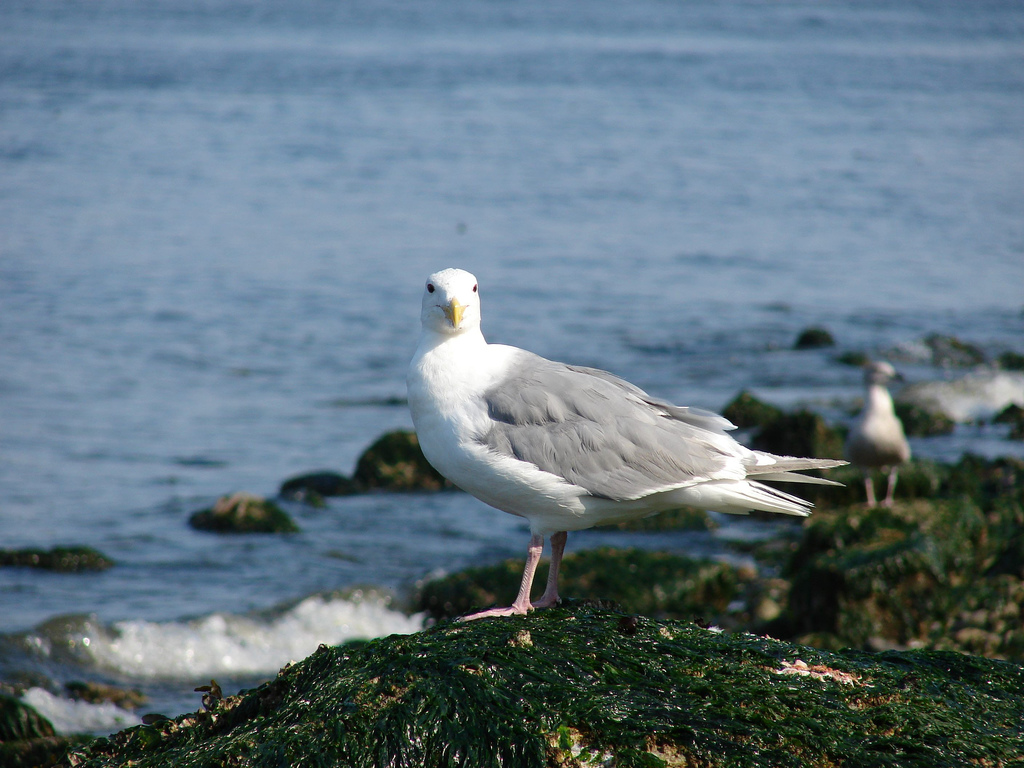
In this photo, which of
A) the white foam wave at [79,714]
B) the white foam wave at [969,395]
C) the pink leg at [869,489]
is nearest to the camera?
the white foam wave at [79,714]

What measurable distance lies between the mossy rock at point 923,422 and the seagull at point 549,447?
33.1ft

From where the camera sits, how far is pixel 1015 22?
65.6 metres

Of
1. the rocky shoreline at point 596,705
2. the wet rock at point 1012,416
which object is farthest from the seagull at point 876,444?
the rocky shoreline at point 596,705

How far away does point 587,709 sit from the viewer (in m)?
3.46

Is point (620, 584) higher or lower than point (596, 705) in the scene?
lower

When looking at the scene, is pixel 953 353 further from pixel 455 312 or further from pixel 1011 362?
pixel 455 312

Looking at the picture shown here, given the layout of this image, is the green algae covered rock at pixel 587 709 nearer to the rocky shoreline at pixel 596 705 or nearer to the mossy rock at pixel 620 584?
the rocky shoreline at pixel 596 705

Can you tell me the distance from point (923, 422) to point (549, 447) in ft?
35.5

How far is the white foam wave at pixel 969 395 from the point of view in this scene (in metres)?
14.6

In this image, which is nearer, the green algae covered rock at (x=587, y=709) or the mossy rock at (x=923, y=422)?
the green algae covered rock at (x=587, y=709)

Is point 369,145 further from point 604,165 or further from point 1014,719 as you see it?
point 1014,719

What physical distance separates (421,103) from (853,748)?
113 ft

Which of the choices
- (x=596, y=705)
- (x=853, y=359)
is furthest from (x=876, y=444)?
(x=596, y=705)

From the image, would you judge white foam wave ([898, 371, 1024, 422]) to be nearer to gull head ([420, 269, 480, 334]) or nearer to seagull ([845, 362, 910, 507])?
seagull ([845, 362, 910, 507])
